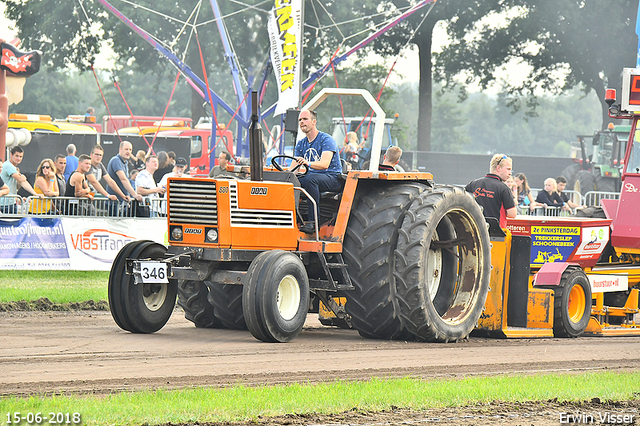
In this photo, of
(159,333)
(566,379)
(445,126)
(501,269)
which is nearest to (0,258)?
(159,333)

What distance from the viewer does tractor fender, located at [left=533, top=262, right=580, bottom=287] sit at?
10445 millimetres

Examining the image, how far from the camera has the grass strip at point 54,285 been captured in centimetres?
1232

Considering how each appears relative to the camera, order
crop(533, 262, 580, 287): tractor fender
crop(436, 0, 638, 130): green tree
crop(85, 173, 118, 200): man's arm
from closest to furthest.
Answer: crop(533, 262, 580, 287): tractor fender → crop(85, 173, 118, 200): man's arm → crop(436, 0, 638, 130): green tree

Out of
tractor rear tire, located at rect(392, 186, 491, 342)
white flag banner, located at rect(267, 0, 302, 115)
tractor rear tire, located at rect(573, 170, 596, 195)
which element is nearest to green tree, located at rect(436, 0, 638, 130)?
tractor rear tire, located at rect(573, 170, 596, 195)

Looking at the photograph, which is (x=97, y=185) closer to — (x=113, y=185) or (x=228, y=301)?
(x=113, y=185)

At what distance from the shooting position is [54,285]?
543 inches

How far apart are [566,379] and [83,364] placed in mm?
3796

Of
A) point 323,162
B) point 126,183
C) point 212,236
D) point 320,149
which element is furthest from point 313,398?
point 126,183

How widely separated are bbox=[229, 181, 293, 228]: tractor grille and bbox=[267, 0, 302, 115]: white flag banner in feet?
32.0

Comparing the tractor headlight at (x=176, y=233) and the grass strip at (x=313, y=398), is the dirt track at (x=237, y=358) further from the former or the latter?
the tractor headlight at (x=176, y=233)

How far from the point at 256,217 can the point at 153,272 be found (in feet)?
3.61

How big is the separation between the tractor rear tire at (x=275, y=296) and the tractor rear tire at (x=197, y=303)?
1.62 m

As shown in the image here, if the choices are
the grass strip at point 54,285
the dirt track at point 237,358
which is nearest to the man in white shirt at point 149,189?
the grass strip at point 54,285

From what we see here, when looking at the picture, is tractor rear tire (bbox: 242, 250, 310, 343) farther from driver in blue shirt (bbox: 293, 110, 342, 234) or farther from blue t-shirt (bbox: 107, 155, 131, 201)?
blue t-shirt (bbox: 107, 155, 131, 201)
